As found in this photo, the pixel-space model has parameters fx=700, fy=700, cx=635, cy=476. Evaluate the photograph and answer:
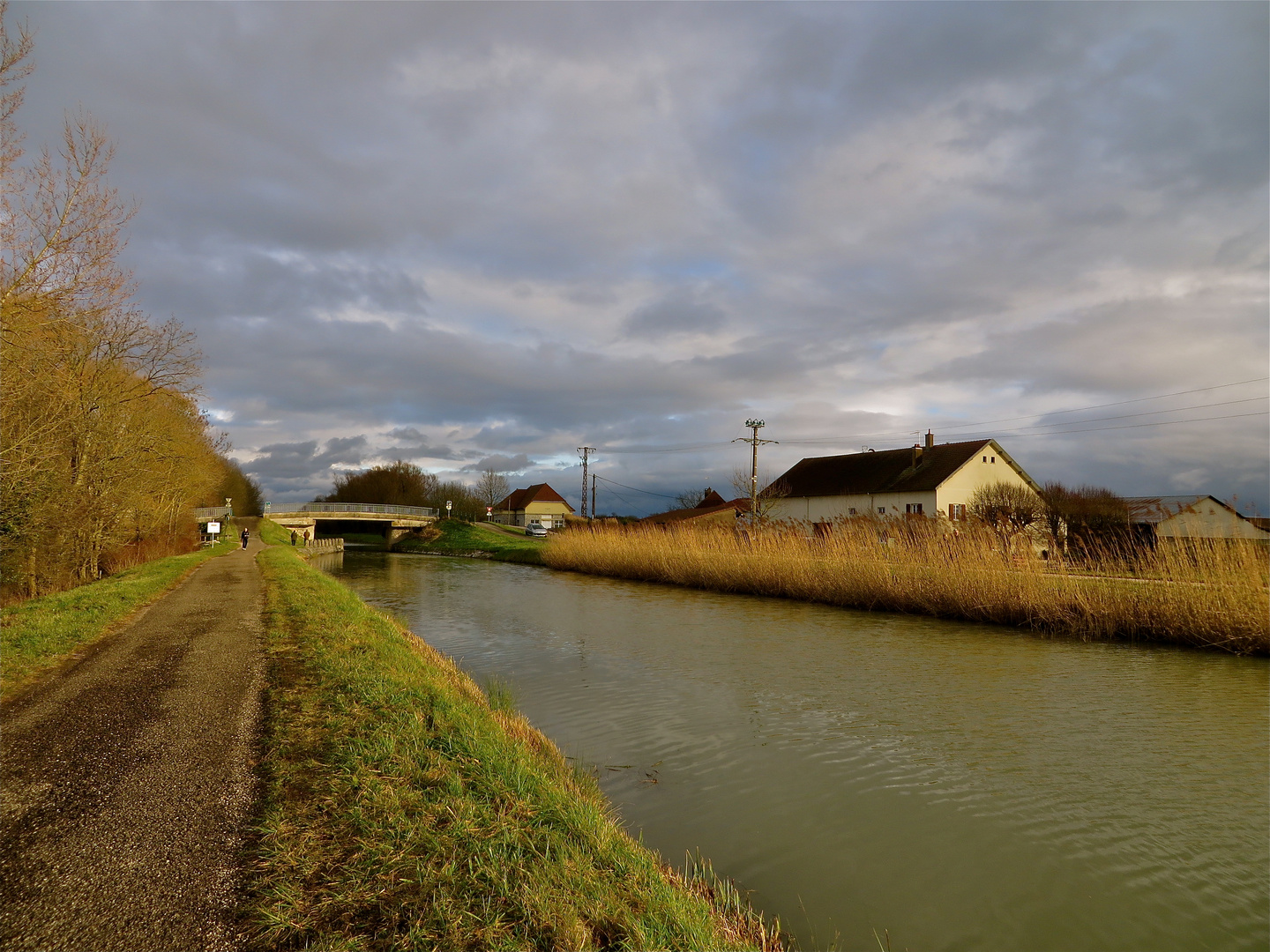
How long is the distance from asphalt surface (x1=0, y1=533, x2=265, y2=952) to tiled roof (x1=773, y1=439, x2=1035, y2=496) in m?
40.5

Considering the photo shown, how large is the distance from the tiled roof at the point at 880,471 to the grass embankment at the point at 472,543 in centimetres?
1987

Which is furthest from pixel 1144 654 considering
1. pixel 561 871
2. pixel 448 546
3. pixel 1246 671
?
pixel 448 546

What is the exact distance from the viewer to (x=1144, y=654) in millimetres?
12750

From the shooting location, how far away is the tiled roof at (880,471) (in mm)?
42219

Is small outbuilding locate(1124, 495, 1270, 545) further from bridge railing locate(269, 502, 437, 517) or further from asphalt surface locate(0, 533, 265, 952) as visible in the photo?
bridge railing locate(269, 502, 437, 517)

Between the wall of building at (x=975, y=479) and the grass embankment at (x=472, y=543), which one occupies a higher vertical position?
the wall of building at (x=975, y=479)

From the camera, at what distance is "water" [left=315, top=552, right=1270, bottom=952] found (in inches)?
180

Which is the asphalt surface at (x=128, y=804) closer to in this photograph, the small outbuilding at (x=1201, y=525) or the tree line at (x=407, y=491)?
the small outbuilding at (x=1201, y=525)

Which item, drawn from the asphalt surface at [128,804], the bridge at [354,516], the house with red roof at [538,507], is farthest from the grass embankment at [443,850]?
the house with red roof at [538,507]

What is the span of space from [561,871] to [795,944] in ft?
5.30

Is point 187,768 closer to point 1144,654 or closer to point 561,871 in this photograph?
point 561,871

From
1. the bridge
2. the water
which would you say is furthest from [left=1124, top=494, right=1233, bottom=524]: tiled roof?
the bridge

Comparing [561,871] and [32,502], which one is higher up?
[32,502]

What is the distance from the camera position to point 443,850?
3.52m
